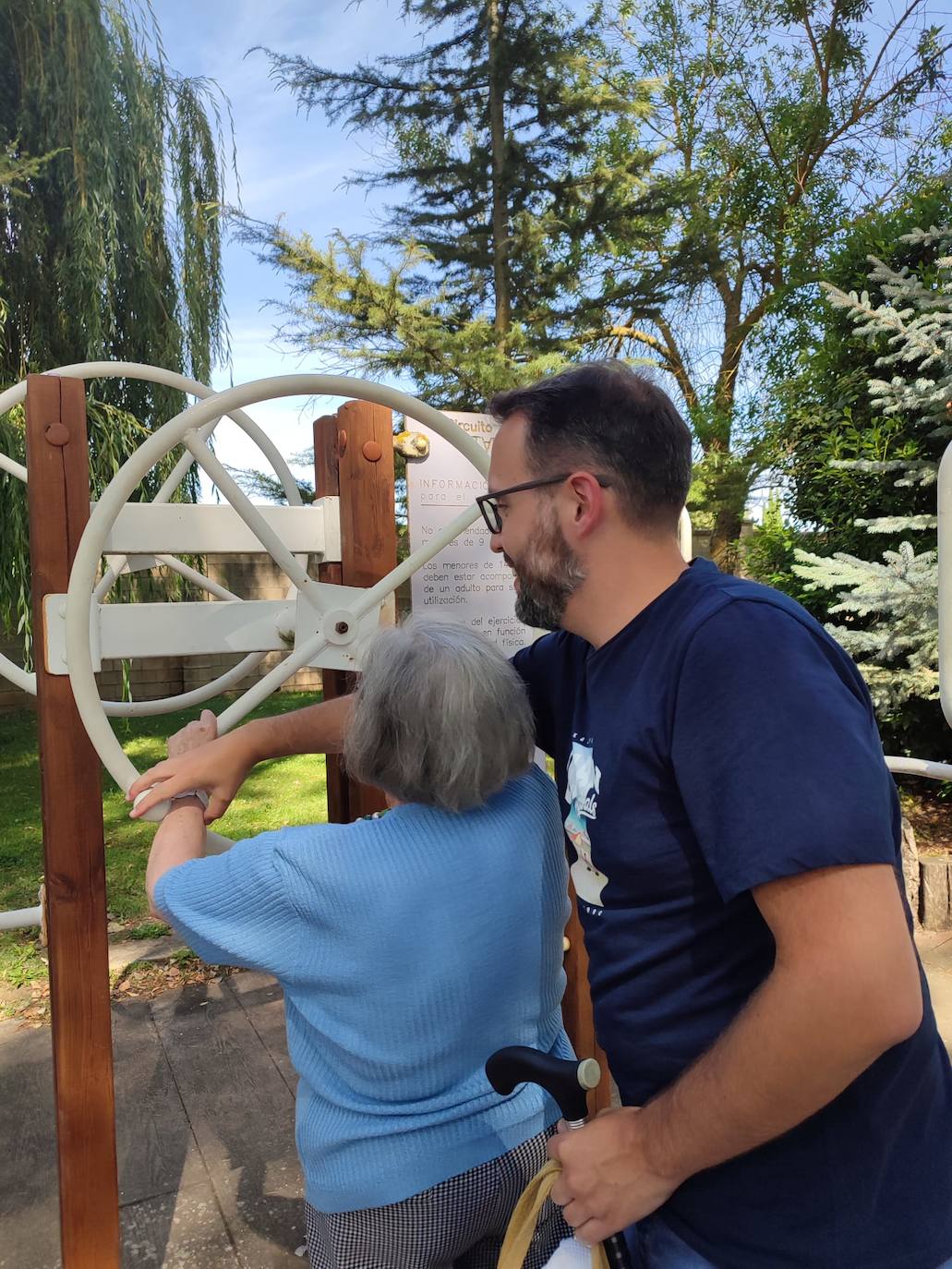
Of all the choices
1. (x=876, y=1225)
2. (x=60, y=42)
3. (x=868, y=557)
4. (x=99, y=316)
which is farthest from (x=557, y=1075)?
(x=60, y=42)

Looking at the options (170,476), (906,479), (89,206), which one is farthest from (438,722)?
(89,206)

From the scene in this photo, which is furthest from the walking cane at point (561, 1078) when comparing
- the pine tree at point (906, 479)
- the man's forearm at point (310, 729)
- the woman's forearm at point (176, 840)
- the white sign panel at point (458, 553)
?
the pine tree at point (906, 479)

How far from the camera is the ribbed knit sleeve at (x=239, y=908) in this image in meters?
0.99

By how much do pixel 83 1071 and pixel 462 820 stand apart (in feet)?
2.65

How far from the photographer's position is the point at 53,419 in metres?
1.36

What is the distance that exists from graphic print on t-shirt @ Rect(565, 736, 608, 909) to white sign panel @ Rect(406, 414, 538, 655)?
3.61 feet

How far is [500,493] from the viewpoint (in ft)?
3.28

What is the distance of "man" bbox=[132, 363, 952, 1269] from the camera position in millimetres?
673

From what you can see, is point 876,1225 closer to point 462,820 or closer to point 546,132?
point 462,820

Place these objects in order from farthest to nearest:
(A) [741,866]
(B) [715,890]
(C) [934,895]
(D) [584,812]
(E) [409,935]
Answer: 1. (C) [934,895]
2. (E) [409,935]
3. (D) [584,812]
4. (B) [715,890]
5. (A) [741,866]

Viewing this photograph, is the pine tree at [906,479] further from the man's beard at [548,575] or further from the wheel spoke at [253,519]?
the man's beard at [548,575]

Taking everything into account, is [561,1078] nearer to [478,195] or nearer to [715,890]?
[715,890]

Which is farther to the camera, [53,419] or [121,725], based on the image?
[121,725]

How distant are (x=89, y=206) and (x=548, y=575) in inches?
247
